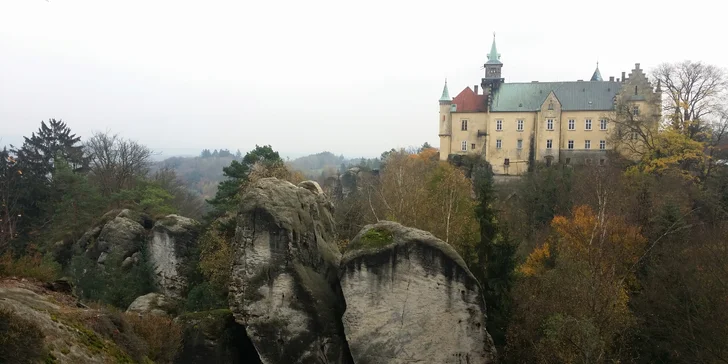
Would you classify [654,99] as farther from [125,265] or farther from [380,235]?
[125,265]

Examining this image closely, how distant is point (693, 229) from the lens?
23.6 meters

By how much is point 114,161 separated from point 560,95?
1879 inches

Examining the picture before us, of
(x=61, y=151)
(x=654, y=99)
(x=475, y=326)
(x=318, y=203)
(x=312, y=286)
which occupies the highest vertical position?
(x=654, y=99)

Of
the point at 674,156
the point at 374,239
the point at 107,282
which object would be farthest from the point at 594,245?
the point at 107,282

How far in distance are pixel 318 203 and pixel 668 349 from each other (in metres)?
14.0

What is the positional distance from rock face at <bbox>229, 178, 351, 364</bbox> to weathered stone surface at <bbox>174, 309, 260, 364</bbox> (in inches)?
50.6

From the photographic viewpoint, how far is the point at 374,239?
16.1 meters

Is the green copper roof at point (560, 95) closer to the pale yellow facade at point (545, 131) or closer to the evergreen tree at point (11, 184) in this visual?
the pale yellow facade at point (545, 131)

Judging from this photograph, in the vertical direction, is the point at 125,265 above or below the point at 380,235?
below

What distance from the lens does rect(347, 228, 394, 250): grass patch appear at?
15.9 meters

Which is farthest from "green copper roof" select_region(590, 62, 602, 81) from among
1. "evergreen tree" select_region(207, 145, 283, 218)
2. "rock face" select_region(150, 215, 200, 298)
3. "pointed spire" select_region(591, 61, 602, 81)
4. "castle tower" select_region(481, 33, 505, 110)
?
"rock face" select_region(150, 215, 200, 298)

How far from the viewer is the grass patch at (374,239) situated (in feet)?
52.3

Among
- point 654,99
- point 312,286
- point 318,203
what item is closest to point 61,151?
point 318,203

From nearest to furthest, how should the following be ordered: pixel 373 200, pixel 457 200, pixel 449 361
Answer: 1. pixel 449 361
2. pixel 457 200
3. pixel 373 200
